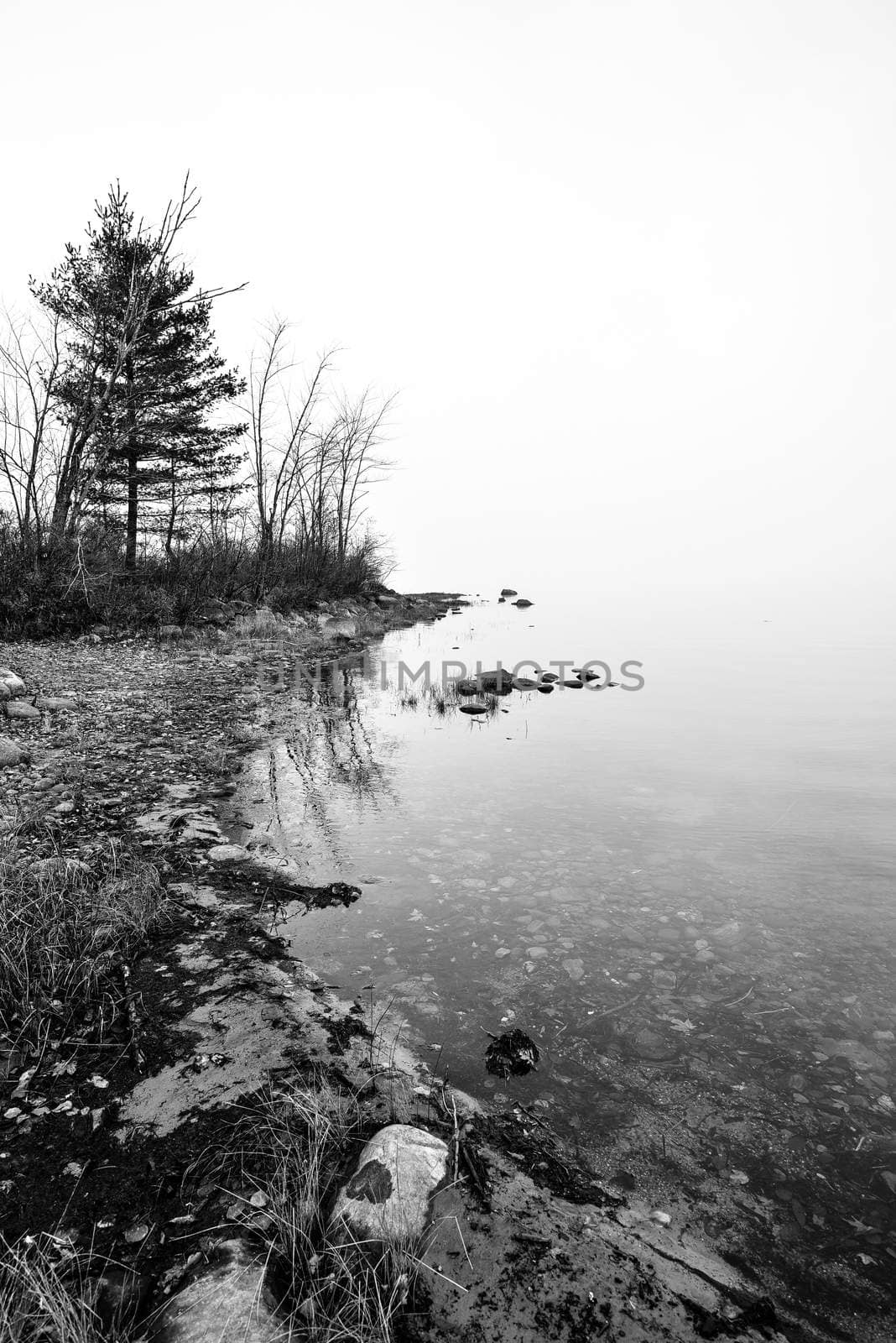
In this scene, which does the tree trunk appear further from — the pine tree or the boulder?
the boulder

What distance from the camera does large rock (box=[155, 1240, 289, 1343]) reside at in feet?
5.79

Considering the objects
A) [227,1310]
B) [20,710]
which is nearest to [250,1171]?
[227,1310]

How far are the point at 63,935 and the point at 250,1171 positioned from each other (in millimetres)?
1893

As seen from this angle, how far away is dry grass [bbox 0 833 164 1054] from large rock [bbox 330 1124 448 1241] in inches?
60.9

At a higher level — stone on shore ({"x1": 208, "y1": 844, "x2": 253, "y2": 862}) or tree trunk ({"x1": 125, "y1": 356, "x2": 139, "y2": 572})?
tree trunk ({"x1": 125, "y1": 356, "x2": 139, "y2": 572})

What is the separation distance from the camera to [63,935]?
11.6 ft

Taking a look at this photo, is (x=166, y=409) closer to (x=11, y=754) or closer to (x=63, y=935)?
(x=11, y=754)

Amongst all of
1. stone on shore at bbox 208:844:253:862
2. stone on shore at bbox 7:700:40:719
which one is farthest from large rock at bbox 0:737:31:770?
stone on shore at bbox 208:844:253:862

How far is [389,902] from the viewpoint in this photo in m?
4.75

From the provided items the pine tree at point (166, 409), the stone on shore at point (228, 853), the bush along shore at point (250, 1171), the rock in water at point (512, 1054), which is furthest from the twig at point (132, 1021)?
the pine tree at point (166, 409)

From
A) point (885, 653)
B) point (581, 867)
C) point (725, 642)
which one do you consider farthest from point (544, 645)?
point (581, 867)

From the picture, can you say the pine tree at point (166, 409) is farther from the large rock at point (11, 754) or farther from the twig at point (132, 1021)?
the twig at point (132, 1021)

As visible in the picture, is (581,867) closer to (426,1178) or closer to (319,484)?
(426,1178)

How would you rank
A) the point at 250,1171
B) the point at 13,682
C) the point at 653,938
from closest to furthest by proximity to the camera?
the point at 250,1171 < the point at 653,938 < the point at 13,682
